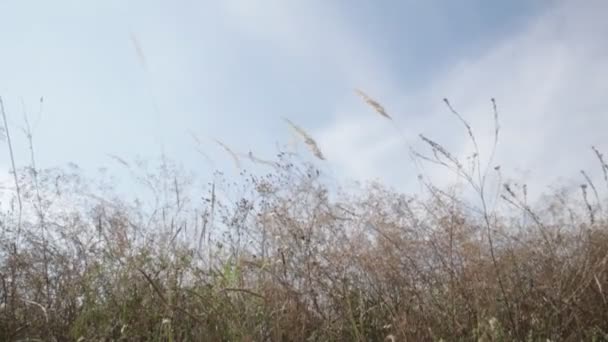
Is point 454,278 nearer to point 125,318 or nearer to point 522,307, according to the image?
point 522,307

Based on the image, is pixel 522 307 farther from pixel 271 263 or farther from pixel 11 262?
pixel 11 262

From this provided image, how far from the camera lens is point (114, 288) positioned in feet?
8.44

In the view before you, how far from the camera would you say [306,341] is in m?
2.31

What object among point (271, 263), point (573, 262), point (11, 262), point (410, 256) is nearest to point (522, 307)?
point (573, 262)

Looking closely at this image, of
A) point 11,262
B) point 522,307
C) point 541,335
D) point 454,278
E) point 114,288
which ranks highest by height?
point 11,262

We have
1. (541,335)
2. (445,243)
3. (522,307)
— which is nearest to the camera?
(541,335)

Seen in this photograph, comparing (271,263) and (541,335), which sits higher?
(271,263)

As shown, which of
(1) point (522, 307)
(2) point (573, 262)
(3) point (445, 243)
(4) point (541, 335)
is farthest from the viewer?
(3) point (445, 243)

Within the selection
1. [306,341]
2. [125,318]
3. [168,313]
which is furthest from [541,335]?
[125,318]

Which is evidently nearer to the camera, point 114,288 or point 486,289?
point 486,289

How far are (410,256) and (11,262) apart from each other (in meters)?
1.98

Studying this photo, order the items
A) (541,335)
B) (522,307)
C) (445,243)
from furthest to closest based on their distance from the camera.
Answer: (445,243) → (522,307) → (541,335)

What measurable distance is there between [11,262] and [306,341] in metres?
1.56

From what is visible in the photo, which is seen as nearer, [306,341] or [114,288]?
[306,341]
